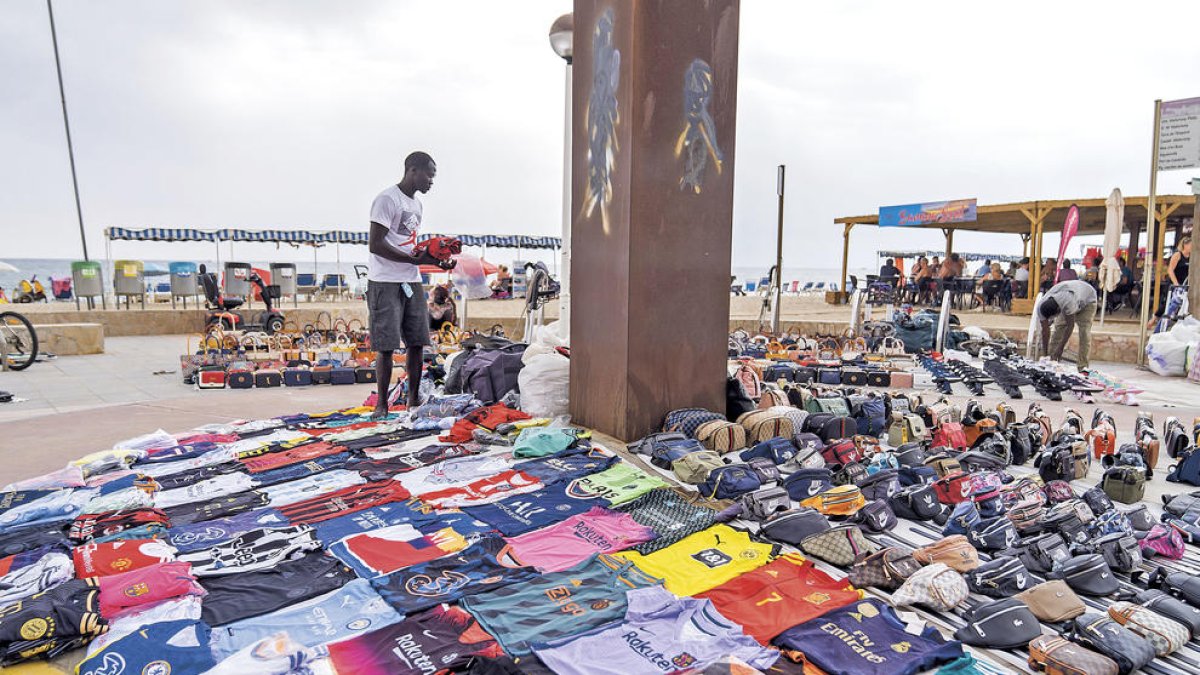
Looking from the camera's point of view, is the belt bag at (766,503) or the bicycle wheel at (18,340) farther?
the bicycle wheel at (18,340)

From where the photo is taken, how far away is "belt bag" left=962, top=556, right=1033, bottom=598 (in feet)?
7.88

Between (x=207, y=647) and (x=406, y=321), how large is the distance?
11.3ft

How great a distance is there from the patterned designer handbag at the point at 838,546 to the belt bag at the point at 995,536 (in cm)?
51

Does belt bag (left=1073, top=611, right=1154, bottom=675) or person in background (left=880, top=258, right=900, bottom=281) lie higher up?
person in background (left=880, top=258, right=900, bottom=281)

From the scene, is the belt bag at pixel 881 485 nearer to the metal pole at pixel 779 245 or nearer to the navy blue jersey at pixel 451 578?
the navy blue jersey at pixel 451 578

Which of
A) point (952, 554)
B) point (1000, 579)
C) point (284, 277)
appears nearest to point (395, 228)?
point (952, 554)

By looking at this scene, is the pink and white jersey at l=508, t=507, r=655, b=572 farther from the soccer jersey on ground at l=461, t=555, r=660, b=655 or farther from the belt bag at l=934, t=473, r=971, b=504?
the belt bag at l=934, t=473, r=971, b=504

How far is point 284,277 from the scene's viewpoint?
1644cm

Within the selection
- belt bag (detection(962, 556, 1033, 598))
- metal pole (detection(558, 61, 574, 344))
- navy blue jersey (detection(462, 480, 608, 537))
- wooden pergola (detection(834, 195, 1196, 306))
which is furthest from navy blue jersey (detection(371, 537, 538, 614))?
wooden pergola (detection(834, 195, 1196, 306))

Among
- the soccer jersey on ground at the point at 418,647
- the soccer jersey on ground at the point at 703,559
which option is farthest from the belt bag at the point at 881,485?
the soccer jersey on ground at the point at 418,647

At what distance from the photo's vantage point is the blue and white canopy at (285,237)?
21.0m

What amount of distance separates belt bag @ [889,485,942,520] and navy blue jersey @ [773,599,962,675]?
1.14 meters

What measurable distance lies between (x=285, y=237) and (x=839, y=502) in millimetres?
25589

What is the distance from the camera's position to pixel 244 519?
119 inches
